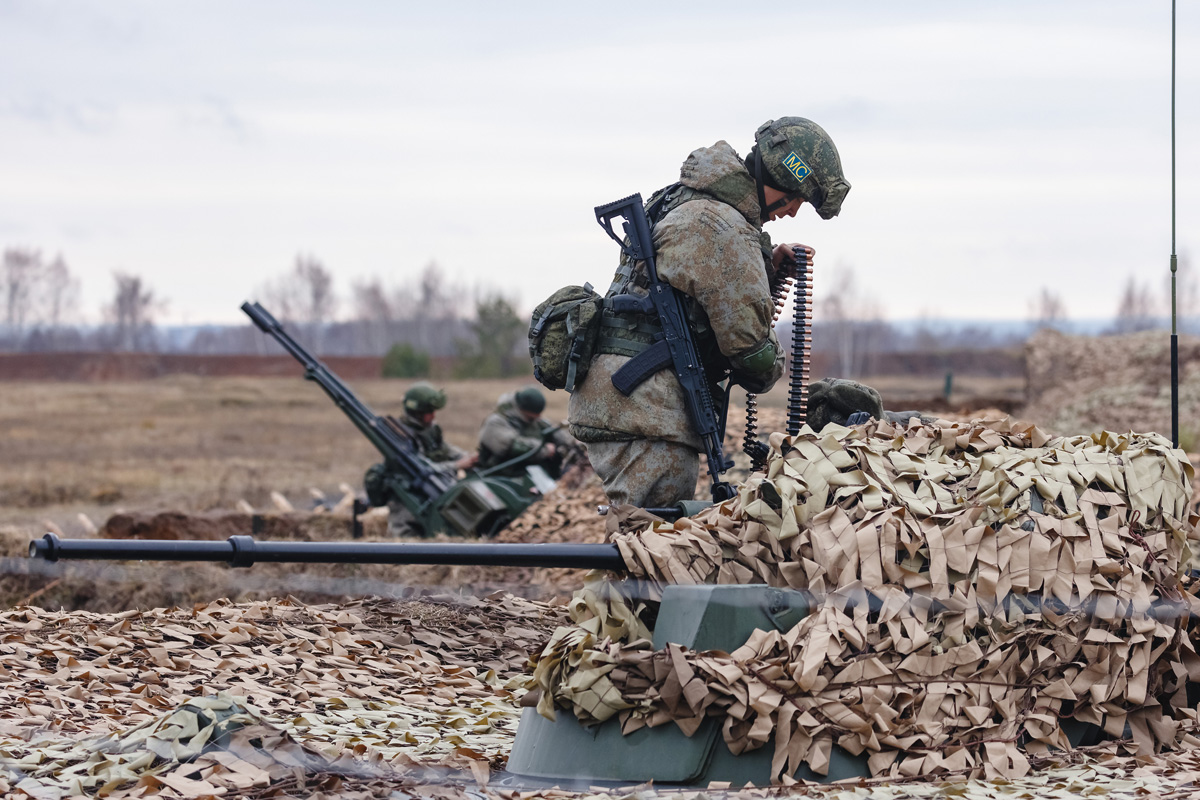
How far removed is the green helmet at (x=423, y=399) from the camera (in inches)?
555

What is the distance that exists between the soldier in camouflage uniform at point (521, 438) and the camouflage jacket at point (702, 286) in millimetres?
7779

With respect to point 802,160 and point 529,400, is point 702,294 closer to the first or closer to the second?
point 802,160

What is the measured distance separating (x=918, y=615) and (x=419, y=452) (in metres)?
9.70

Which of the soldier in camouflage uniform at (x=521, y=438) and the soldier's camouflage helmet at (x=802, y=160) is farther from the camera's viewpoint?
the soldier in camouflage uniform at (x=521, y=438)

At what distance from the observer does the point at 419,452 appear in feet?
45.1

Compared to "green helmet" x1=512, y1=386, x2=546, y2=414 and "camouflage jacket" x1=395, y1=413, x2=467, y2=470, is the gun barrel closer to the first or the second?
"green helmet" x1=512, y1=386, x2=546, y2=414

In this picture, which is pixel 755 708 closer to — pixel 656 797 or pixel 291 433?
pixel 656 797

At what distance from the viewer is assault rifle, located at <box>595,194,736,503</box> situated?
5789 millimetres

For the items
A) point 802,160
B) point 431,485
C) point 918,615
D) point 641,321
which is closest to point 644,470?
point 641,321

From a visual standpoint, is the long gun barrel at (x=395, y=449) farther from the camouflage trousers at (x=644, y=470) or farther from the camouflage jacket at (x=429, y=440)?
the camouflage trousers at (x=644, y=470)

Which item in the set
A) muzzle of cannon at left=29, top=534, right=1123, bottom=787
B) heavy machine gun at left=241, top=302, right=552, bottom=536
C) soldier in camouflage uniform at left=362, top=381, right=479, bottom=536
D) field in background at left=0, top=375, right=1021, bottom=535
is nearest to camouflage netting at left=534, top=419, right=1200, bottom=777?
muzzle of cannon at left=29, top=534, right=1123, bottom=787

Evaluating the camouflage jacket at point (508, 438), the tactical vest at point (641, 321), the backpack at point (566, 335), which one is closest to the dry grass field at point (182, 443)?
the camouflage jacket at point (508, 438)

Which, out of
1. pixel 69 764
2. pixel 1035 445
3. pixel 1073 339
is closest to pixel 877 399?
pixel 1035 445

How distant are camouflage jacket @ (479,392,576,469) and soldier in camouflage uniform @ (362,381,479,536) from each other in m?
0.17
